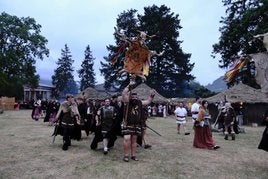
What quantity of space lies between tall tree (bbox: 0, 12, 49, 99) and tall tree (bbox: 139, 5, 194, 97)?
1784cm

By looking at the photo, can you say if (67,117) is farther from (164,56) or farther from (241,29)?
(164,56)

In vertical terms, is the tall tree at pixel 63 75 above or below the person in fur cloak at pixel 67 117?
above

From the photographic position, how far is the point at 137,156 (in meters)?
10.9

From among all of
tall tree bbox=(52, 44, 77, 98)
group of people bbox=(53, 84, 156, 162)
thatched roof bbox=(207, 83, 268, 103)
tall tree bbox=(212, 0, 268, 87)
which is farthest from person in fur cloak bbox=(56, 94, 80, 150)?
tall tree bbox=(52, 44, 77, 98)

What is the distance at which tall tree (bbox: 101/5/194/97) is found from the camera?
2398 inches

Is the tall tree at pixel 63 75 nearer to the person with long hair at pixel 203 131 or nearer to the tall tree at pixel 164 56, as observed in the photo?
the tall tree at pixel 164 56

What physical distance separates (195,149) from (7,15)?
50106mm

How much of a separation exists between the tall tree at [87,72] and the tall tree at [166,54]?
28888 millimetres

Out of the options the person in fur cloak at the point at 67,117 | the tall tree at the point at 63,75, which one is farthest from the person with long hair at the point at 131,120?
the tall tree at the point at 63,75

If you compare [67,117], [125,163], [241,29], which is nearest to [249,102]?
[241,29]

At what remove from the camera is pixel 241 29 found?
4334cm

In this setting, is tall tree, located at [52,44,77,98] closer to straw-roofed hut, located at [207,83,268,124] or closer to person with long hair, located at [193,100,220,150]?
straw-roofed hut, located at [207,83,268,124]

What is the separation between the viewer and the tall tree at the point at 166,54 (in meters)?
61.0

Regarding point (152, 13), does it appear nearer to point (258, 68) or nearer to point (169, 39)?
point (169, 39)
